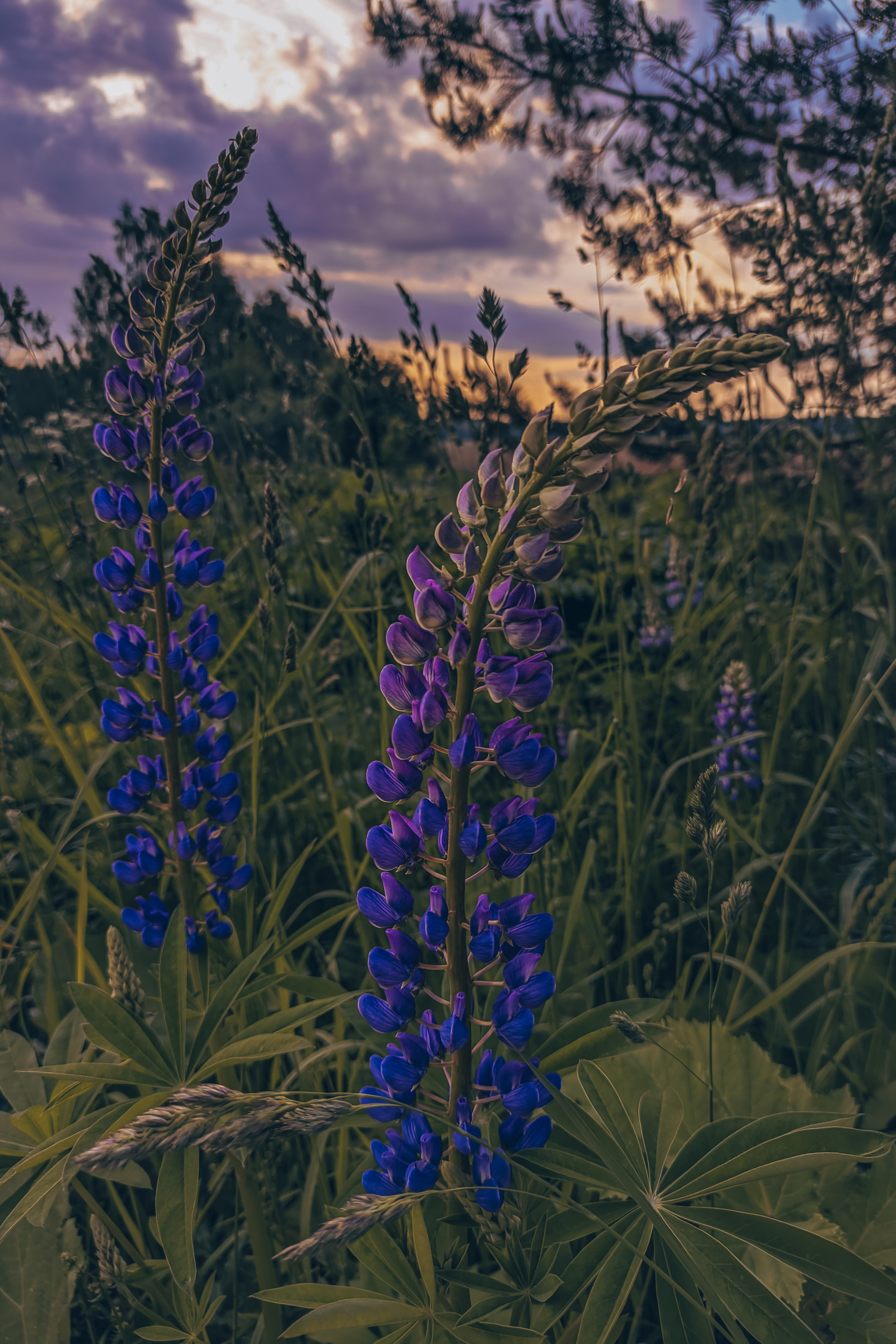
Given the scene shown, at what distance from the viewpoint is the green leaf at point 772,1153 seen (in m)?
1.05

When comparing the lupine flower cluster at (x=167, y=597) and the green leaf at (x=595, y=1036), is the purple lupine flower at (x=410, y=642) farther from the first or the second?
the lupine flower cluster at (x=167, y=597)

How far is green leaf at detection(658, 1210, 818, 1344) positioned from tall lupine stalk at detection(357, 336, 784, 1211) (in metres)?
0.24

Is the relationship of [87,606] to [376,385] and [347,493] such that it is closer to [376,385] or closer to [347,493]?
[376,385]

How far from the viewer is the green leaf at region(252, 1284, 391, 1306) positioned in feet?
3.65

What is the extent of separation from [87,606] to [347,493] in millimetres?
2814

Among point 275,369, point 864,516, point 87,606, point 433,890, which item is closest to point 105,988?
point 433,890

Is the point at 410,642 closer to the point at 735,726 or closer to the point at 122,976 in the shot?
the point at 122,976

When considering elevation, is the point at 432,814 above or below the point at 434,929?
above

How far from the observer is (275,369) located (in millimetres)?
3182

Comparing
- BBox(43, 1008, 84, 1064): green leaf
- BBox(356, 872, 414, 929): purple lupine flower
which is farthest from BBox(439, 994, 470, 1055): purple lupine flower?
BBox(43, 1008, 84, 1064): green leaf

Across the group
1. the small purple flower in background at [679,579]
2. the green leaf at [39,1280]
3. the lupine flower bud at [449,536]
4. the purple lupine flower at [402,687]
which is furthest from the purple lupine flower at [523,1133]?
the small purple flower in background at [679,579]

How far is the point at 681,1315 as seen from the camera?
1.09 meters

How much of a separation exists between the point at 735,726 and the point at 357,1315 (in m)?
2.11

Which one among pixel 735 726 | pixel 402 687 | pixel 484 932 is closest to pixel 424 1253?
pixel 484 932
